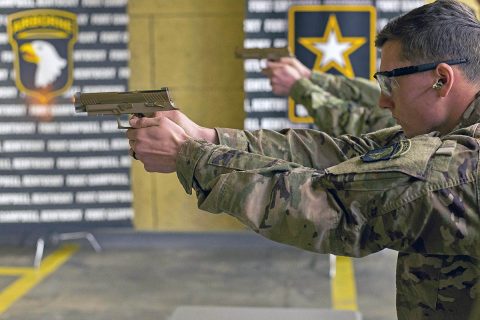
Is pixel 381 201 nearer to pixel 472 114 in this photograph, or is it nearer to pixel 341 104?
pixel 472 114

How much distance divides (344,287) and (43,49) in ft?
10.4

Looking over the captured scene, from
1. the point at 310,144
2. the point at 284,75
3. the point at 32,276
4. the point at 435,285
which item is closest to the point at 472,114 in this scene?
the point at 435,285

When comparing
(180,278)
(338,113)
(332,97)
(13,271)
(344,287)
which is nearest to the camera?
(338,113)

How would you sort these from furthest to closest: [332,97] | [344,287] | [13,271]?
[13,271]
[344,287]
[332,97]

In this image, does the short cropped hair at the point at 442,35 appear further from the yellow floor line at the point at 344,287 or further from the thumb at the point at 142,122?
the yellow floor line at the point at 344,287

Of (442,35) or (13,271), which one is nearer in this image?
(442,35)

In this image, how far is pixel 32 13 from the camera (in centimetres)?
556

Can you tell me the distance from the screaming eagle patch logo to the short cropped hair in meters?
4.62

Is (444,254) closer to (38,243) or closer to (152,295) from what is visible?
(152,295)

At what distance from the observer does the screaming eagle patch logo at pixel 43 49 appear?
18.2ft

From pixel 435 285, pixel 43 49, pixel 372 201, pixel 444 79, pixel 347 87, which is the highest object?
pixel 43 49

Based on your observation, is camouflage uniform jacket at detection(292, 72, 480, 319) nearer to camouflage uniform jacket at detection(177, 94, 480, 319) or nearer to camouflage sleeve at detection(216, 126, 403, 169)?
camouflage uniform jacket at detection(177, 94, 480, 319)

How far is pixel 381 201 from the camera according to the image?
123 centimetres

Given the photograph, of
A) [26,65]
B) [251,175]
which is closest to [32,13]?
[26,65]
